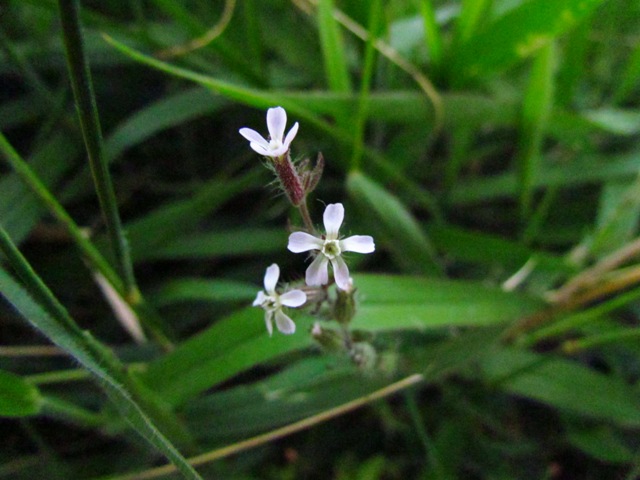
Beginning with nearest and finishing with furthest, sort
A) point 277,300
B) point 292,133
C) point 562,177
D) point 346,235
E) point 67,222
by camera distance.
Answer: point 292,133
point 277,300
point 67,222
point 346,235
point 562,177

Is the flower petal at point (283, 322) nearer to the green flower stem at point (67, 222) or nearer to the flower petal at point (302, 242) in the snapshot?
the flower petal at point (302, 242)

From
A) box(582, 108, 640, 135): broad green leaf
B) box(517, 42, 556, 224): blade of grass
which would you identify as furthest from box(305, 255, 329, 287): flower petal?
box(582, 108, 640, 135): broad green leaf

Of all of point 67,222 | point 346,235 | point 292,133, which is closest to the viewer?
point 292,133

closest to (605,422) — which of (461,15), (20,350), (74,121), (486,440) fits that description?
(486,440)

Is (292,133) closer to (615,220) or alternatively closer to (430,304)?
(430,304)

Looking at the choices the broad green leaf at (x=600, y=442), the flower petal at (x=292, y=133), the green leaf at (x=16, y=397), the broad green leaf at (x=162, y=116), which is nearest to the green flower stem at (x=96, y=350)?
the green leaf at (x=16, y=397)

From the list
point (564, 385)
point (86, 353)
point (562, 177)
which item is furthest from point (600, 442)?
point (86, 353)

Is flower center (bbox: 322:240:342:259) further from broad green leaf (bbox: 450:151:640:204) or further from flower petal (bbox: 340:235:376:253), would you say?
broad green leaf (bbox: 450:151:640:204)
